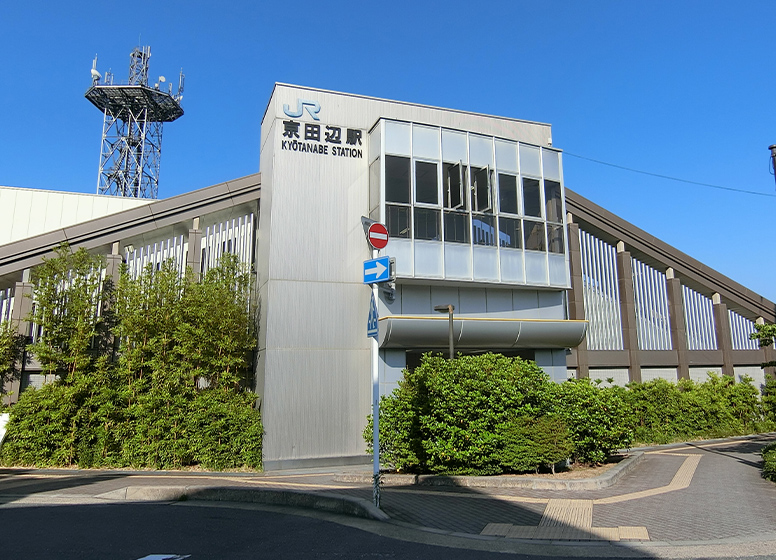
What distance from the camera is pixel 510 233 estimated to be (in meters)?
18.8

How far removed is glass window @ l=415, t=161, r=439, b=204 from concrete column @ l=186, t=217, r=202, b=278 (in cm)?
747

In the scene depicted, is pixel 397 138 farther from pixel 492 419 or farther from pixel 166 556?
pixel 166 556

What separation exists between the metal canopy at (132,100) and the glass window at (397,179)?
28387 millimetres

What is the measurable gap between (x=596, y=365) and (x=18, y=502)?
20488mm

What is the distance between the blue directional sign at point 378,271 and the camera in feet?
30.1

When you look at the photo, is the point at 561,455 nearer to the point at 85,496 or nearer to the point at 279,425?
the point at 279,425

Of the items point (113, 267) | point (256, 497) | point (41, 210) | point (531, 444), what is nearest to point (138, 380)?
point (113, 267)

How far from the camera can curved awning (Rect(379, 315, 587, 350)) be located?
56.9ft

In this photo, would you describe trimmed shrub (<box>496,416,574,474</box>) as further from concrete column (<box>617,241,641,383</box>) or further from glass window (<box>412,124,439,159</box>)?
concrete column (<box>617,241,641,383</box>)

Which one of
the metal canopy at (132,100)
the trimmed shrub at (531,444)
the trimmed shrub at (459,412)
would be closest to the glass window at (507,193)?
the trimmed shrub at (459,412)

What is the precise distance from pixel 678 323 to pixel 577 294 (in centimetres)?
590

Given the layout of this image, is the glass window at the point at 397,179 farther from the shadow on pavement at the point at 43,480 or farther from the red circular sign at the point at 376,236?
the shadow on pavement at the point at 43,480

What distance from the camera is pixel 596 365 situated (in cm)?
2391

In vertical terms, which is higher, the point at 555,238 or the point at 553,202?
the point at 553,202
